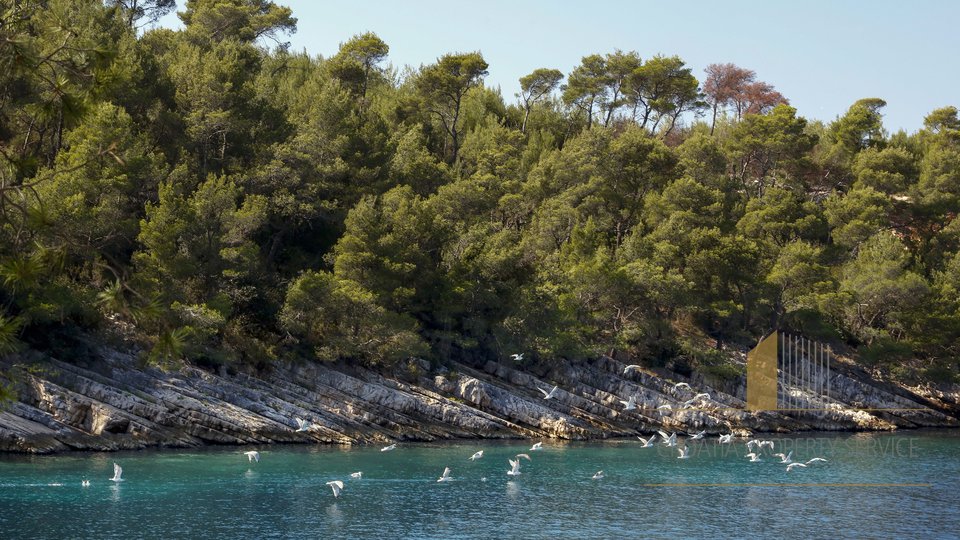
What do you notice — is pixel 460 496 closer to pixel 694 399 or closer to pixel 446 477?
pixel 446 477

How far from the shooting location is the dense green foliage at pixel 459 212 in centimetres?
5684

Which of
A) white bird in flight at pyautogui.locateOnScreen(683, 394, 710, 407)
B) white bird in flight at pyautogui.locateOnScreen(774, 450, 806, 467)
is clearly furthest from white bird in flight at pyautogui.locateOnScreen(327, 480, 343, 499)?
white bird in flight at pyautogui.locateOnScreen(683, 394, 710, 407)

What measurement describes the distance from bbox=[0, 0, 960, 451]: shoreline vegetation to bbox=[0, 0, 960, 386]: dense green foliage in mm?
204

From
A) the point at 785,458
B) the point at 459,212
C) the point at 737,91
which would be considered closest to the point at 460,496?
the point at 785,458

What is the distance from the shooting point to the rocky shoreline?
1855 inches

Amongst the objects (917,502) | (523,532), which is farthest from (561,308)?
(523,532)

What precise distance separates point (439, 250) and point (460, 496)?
2796 centimetres

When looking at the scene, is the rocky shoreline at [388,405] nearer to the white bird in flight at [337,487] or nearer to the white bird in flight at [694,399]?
the white bird in flight at [694,399]

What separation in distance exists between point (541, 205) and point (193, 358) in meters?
34.3

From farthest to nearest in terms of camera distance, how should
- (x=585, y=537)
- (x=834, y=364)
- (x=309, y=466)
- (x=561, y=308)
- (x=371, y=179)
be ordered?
1. (x=834, y=364)
2. (x=371, y=179)
3. (x=561, y=308)
4. (x=309, y=466)
5. (x=585, y=537)

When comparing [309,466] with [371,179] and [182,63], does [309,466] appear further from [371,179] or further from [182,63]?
[182,63]

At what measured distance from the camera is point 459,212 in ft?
244

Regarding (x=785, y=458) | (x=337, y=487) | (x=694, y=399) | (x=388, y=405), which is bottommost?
(x=337, y=487)

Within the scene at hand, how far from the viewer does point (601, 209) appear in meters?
81.9
